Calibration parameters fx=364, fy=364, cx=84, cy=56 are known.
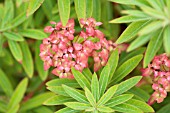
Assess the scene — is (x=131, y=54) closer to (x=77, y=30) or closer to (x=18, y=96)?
(x=77, y=30)

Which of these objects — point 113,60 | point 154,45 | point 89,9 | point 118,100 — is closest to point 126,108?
point 118,100

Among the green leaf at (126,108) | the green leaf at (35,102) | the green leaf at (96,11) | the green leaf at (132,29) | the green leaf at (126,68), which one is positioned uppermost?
the green leaf at (96,11)

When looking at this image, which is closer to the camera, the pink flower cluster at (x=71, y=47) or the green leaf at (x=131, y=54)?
the pink flower cluster at (x=71, y=47)

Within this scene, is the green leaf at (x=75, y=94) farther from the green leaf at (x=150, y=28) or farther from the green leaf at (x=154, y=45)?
the green leaf at (x=150, y=28)

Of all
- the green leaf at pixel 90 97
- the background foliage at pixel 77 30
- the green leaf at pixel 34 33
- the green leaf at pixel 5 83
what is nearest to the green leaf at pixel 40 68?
the background foliage at pixel 77 30

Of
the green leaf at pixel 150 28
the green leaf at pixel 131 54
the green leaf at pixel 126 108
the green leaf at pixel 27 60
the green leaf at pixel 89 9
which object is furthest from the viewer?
the green leaf at pixel 27 60

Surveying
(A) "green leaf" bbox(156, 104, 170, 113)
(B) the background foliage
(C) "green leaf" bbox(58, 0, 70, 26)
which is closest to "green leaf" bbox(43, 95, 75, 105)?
(B) the background foliage

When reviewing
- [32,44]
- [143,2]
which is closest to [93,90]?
[143,2]

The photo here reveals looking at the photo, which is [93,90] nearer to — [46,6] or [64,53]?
[64,53]
